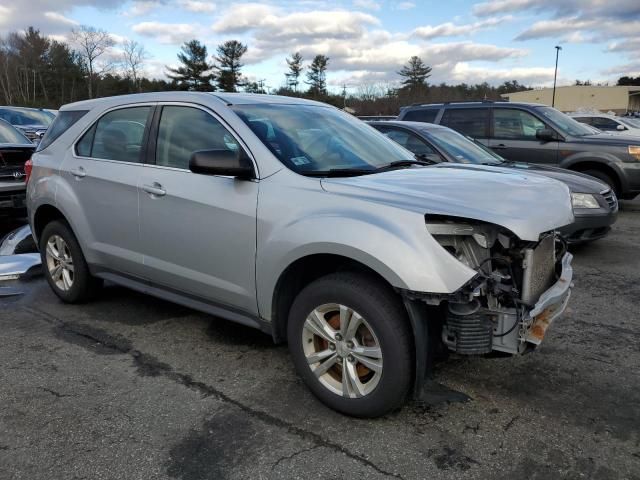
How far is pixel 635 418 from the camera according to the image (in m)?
3.03

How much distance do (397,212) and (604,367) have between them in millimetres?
2000

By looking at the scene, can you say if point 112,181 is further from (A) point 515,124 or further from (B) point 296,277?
(A) point 515,124

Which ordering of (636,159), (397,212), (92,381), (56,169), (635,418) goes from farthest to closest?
(636,159)
(56,169)
(92,381)
(635,418)
(397,212)

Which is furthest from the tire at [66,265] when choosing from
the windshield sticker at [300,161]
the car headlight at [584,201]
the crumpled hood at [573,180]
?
the car headlight at [584,201]

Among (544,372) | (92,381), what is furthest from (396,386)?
(92,381)

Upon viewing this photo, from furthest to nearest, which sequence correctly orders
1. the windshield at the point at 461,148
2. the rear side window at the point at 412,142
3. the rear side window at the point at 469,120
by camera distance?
the rear side window at the point at 469,120
the rear side window at the point at 412,142
the windshield at the point at 461,148

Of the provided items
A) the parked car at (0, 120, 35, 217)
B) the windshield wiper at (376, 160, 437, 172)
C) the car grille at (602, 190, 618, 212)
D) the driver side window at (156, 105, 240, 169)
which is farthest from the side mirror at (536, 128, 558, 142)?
the parked car at (0, 120, 35, 217)

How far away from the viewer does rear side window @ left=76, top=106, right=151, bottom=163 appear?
4.19m

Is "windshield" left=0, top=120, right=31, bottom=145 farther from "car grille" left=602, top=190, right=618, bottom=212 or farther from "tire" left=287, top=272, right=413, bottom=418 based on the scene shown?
"car grille" left=602, top=190, right=618, bottom=212

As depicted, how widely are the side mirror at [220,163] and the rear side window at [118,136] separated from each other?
1.03 metres

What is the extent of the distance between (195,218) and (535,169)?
498 centimetres

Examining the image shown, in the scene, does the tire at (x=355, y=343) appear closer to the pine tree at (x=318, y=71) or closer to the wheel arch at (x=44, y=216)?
the wheel arch at (x=44, y=216)

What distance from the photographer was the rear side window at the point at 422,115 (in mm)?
10266

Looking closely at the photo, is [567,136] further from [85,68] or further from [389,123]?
[85,68]
